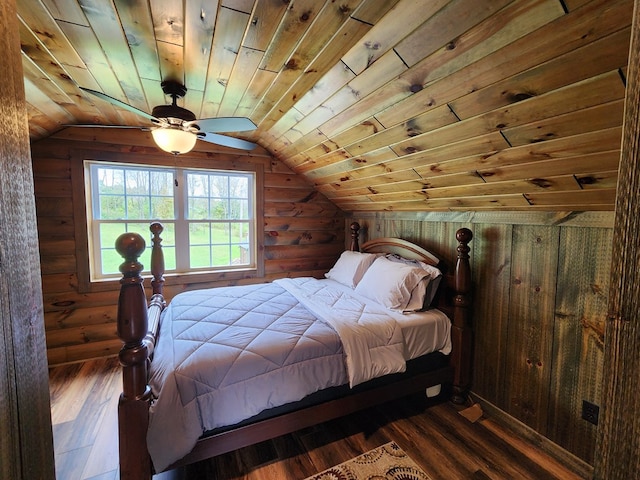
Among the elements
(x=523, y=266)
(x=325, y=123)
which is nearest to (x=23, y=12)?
(x=325, y=123)

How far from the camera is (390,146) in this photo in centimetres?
207

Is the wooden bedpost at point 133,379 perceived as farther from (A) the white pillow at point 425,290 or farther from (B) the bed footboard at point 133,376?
(A) the white pillow at point 425,290

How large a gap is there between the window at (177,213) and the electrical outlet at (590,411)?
3048 mm

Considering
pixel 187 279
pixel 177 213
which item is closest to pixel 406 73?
pixel 177 213

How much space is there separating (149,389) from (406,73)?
1.97 m

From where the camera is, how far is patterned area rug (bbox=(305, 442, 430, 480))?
61.8 inches

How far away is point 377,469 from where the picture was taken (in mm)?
1617

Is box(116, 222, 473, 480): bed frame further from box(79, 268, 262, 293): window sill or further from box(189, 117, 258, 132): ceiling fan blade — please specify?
box(189, 117, 258, 132): ceiling fan blade

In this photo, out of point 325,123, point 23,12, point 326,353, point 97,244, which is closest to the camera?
point 23,12

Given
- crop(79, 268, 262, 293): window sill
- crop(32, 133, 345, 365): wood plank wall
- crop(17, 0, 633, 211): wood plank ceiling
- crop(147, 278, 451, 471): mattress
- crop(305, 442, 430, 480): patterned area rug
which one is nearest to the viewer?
crop(17, 0, 633, 211): wood plank ceiling

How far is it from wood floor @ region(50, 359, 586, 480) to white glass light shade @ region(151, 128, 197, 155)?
190 cm

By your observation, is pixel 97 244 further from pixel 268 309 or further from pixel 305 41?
pixel 305 41

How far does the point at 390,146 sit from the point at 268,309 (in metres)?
1.48

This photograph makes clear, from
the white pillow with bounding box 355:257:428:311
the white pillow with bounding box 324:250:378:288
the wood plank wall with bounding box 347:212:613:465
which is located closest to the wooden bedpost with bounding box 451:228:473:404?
the wood plank wall with bounding box 347:212:613:465
